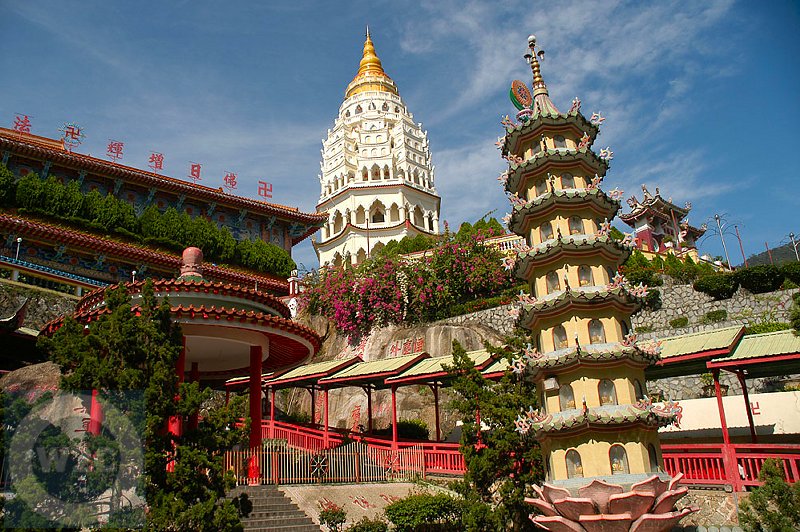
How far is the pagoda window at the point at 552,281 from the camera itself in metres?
13.7

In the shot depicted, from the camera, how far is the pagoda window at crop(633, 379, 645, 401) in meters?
12.8

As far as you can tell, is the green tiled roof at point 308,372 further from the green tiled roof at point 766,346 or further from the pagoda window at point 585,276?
the green tiled roof at point 766,346

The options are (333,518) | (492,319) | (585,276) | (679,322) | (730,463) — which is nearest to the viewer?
(585,276)

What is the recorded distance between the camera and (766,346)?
14891 mm

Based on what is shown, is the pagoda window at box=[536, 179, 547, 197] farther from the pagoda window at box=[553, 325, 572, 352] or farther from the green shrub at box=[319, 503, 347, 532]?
the green shrub at box=[319, 503, 347, 532]

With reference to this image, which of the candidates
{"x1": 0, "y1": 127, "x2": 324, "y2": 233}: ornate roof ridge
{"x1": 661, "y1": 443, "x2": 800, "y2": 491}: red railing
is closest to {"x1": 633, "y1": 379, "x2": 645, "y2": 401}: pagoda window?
{"x1": 661, "y1": 443, "x2": 800, "y2": 491}: red railing

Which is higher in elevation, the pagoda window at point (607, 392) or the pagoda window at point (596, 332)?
the pagoda window at point (596, 332)

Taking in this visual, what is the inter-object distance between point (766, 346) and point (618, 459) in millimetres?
5322

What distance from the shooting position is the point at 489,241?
37906 mm

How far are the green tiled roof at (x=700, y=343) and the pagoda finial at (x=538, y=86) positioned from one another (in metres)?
6.41

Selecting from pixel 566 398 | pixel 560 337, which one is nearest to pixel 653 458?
pixel 566 398

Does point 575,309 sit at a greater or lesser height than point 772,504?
greater

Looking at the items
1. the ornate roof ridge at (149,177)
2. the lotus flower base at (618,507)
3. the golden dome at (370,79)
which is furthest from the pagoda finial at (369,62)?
the lotus flower base at (618,507)

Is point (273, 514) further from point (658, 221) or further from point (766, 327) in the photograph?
point (658, 221)
